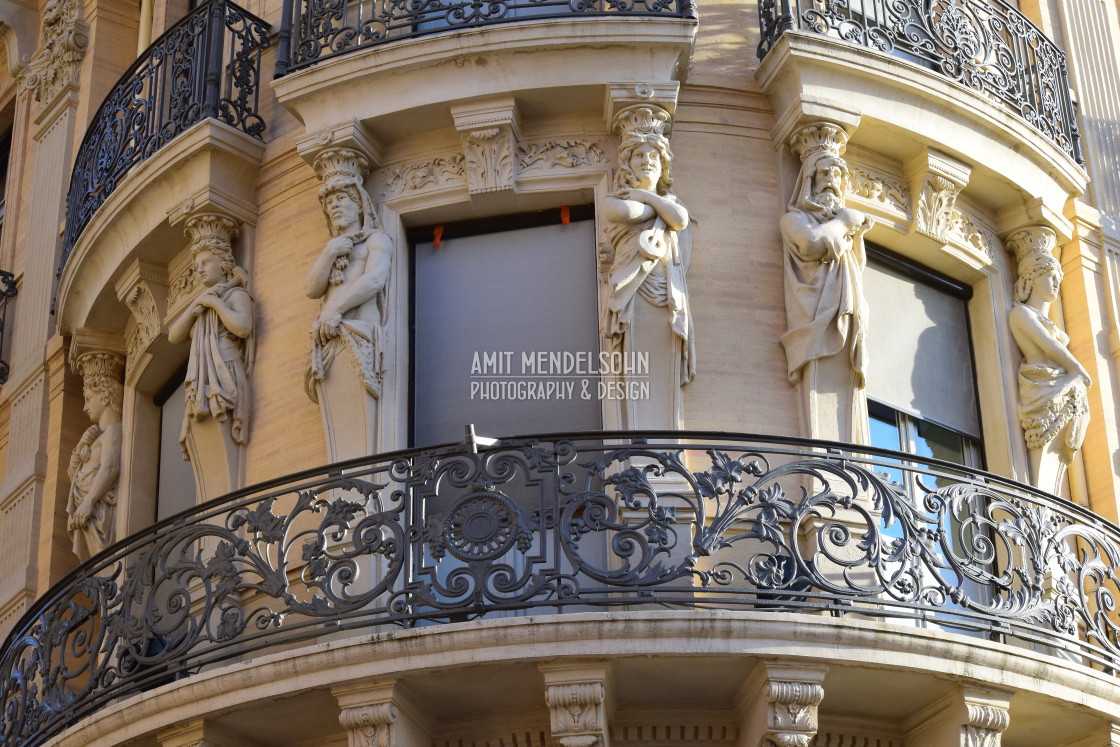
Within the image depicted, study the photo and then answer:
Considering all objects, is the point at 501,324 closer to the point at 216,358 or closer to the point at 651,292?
the point at 651,292

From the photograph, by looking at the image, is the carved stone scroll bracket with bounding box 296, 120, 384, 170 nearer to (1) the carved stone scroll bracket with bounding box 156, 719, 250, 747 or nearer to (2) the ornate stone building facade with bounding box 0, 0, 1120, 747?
(2) the ornate stone building facade with bounding box 0, 0, 1120, 747

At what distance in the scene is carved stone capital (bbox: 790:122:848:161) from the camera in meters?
12.4

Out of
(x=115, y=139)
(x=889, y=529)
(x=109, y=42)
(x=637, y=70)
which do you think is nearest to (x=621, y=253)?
(x=637, y=70)

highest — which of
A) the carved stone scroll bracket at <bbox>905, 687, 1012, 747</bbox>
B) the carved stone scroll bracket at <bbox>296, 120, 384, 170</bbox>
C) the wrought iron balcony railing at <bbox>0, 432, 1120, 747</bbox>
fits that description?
the carved stone scroll bracket at <bbox>296, 120, 384, 170</bbox>

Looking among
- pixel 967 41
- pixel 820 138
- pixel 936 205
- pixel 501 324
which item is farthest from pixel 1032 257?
pixel 501 324

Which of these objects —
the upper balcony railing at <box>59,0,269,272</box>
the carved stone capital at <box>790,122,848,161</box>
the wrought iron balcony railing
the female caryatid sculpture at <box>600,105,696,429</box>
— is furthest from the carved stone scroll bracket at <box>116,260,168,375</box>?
the carved stone capital at <box>790,122,848,161</box>

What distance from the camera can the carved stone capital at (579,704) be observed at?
33.1 ft

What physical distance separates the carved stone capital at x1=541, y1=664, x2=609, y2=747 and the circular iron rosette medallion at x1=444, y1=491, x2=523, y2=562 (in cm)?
78

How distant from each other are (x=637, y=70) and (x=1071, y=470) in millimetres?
3863

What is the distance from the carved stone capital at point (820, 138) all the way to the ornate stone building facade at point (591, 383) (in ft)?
0.29

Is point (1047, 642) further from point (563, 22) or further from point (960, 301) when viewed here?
point (563, 22)

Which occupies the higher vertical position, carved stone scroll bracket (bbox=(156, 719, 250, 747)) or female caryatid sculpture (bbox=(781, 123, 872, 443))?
female caryatid sculpture (bbox=(781, 123, 872, 443))

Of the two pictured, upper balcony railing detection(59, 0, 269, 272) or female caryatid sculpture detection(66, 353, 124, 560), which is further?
female caryatid sculpture detection(66, 353, 124, 560)

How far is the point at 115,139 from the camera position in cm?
1429
